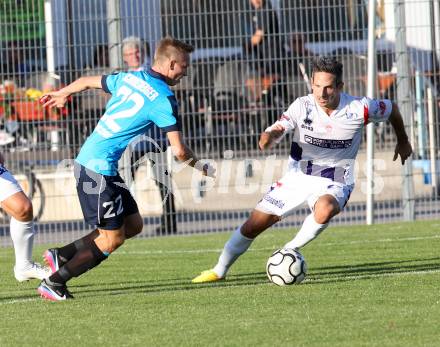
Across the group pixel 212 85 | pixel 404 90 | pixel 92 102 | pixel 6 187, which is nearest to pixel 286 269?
pixel 6 187

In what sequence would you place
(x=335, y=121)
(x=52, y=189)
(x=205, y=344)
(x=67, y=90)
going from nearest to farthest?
(x=205, y=344) → (x=67, y=90) → (x=335, y=121) → (x=52, y=189)

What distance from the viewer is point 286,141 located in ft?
49.7

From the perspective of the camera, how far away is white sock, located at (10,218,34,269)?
9.70 m

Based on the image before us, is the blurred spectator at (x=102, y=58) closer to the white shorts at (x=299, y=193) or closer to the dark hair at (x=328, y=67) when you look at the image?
the white shorts at (x=299, y=193)

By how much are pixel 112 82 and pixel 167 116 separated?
2.38ft

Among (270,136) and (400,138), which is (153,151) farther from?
(270,136)

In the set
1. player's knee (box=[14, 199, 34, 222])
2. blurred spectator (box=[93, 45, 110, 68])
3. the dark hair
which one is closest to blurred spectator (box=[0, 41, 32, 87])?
blurred spectator (box=[93, 45, 110, 68])

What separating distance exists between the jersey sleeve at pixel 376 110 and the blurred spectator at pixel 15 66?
6.26 m

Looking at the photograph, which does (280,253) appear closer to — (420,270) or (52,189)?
(420,270)

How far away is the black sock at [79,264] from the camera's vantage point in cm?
821

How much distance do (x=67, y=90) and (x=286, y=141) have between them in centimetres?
685

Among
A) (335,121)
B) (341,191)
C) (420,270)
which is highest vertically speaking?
(335,121)

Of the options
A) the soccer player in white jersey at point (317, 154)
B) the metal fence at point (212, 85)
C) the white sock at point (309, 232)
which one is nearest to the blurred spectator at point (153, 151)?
the metal fence at point (212, 85)

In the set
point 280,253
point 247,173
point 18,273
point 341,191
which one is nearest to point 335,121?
point 341,191
